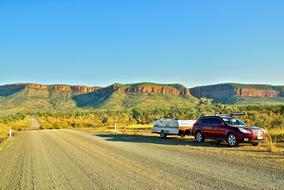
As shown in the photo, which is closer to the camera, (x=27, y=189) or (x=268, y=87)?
(x=27, y=189)

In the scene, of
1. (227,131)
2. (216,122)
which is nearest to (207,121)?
(216,122)

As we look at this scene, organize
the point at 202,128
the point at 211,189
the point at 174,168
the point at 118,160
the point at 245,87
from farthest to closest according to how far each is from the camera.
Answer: the point at 245,87, the point at 202,128, the point at 118,160, the point at 174,168, the point at 211,189

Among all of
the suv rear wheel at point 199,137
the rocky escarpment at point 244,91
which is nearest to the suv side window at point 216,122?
the suv rear wheel at point 199,137

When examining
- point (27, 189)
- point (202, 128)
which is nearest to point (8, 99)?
point (202, 128)

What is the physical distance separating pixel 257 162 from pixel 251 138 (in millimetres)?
6897

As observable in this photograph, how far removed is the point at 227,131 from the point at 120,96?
135 metres

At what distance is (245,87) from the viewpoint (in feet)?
522

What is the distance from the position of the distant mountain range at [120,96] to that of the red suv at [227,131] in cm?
11472

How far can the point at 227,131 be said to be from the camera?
22297 millimetres

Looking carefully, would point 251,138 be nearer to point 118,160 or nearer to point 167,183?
point 118,160

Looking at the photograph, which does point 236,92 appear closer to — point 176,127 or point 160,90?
point 160,90

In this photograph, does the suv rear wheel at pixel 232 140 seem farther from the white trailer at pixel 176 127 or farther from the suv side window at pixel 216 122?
the white trailer at pixel 176 127

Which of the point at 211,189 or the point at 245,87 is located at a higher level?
the point at 245,87

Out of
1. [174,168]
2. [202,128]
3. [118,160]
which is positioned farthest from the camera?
[202,128]
